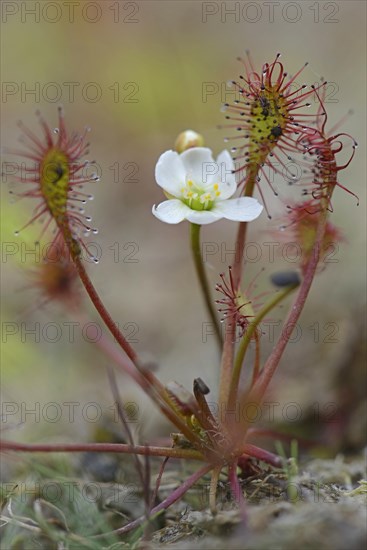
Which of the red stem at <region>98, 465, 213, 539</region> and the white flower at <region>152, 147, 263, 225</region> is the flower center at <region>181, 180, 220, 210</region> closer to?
the white flower at <region>152, 147, 263, 225</region>

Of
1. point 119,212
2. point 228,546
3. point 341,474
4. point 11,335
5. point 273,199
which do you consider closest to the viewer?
point 228,546

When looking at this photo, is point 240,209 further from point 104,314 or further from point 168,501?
point 168,501

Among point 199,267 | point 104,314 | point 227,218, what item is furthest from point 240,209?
point 104,314

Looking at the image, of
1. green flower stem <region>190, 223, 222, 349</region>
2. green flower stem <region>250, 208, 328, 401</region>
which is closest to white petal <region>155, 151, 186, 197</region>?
green flower stem <region>190, 223, 222, 349</region>

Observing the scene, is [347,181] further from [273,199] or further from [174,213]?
[174,213]

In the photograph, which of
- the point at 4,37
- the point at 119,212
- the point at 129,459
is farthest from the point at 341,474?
the point at 4,37

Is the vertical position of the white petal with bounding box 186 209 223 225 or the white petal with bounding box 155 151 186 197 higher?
the white petal with bounding box 155 151 186 197

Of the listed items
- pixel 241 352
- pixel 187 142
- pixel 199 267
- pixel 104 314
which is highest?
pixel 187 142
